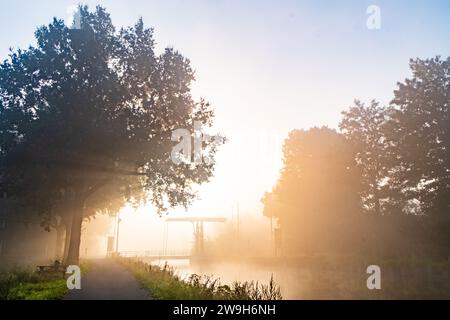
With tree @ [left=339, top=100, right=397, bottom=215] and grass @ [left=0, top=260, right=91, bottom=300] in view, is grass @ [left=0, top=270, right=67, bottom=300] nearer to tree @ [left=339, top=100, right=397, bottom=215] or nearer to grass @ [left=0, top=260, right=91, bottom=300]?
grass @ [left=0, top=260, right=91, bottom=300]

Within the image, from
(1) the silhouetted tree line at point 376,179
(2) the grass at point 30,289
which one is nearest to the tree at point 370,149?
(1) the silhouetted tree line at point 376,179

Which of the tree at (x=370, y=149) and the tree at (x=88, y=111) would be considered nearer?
the tree at (x=88, y=111)

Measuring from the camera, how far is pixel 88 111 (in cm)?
2728

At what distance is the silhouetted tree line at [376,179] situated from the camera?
→ 36.7 metres

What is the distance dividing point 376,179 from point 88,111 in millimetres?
33069

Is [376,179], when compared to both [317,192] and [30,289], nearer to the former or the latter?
[317,192]

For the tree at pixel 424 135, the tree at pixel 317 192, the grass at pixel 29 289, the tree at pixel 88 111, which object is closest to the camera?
the grass at pixel 29 289

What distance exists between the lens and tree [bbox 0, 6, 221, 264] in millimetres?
27125

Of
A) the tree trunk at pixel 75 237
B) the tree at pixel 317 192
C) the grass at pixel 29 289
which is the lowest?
the grass at pixel 29 289

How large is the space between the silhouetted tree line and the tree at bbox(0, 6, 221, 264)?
69.1 ft

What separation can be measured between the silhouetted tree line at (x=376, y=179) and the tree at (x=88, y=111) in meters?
21.1

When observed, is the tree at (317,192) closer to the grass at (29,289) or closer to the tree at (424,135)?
the tree at (424,135)

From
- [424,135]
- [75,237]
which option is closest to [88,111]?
[75,237]
